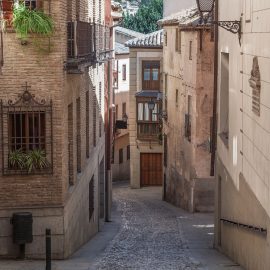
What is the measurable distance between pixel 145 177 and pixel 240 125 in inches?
1239

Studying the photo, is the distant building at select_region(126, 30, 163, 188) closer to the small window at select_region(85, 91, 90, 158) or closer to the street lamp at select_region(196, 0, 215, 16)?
the small window at select_region(85, 91, 90, 158)

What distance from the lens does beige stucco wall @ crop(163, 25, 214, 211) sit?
27328mm

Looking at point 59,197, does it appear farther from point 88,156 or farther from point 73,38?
point 88,156

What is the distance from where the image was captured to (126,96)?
54625 millimetres

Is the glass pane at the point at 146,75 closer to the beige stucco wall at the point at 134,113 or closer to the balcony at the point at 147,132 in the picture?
the beige stucco wall at the point at 134,113

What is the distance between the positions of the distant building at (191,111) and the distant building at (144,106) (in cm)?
805

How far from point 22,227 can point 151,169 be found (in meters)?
31.6

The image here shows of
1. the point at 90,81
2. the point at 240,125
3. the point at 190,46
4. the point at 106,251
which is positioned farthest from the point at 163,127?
the point at 240,125

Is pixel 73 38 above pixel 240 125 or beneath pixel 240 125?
above

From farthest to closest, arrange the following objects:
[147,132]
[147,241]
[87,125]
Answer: [147,132] → [87,125] → [147,241]

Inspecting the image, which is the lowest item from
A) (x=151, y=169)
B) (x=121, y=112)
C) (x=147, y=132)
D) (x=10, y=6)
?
(x=151, y=169)

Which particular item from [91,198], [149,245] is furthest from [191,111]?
[149,245]

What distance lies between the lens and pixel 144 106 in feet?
147

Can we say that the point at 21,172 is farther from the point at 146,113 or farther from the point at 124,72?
the point at 124,72
